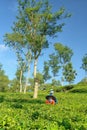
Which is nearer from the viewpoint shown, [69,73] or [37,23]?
[37,23]

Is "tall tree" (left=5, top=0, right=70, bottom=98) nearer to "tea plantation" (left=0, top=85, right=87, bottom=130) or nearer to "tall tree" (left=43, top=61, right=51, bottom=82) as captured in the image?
"tea plantation" (left=0, top=85, right=87, bottom=130)

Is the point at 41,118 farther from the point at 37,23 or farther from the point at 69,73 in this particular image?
the point at 69,73

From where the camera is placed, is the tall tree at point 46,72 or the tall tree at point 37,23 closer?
the tall tree at point 37,23

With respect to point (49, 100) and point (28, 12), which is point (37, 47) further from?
point (49, 100)

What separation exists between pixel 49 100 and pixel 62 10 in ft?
59.1

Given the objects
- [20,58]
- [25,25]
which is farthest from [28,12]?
[20,58]

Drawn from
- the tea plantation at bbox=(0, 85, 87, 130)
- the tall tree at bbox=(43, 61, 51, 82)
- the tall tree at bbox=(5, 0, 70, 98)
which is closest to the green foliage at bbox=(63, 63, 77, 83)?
the tall tree at bbox=(43, 61, 51, 82)

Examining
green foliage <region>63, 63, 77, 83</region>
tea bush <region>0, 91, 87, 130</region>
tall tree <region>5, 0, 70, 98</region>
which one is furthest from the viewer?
green foliage <region>63, 63, 77, 83</region>

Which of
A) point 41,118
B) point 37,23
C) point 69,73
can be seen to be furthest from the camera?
point 69,73

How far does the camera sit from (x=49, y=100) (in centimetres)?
3259

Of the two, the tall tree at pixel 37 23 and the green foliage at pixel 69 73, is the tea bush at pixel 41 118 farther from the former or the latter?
the green foliage at pixel 69 73

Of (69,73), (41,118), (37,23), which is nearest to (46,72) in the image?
(69,73)

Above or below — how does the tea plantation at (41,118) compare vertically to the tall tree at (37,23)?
below

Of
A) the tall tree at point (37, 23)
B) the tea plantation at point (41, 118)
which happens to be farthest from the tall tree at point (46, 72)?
the tea plantation at point (41, 118)
